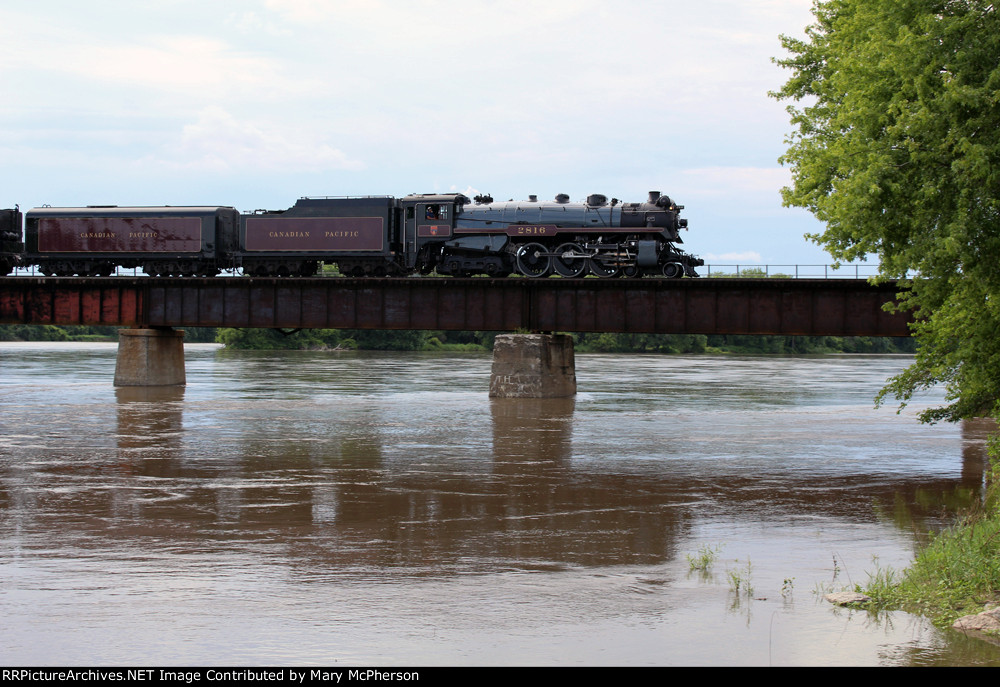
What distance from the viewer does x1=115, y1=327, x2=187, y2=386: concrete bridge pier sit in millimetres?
43281

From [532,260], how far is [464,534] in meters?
25.3

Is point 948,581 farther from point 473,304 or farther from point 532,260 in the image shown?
point 473,304

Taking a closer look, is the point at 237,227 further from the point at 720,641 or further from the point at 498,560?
the point at 720,641

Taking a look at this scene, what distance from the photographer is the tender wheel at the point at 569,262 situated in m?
38.1

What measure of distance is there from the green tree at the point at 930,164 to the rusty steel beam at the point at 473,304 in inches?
821

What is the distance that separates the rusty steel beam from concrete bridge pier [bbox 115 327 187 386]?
1.03 meters

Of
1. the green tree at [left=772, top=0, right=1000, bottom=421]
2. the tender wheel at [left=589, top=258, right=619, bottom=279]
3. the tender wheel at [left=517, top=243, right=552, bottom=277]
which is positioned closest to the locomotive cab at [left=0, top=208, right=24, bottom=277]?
the tender wheel at [left=517, top=243, right=552, bottom=277]

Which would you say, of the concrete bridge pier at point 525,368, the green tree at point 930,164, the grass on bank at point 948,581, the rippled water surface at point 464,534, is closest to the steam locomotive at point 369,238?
the concrete bridge pier at point 525,368

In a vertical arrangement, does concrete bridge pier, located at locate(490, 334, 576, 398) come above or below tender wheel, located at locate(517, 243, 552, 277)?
below

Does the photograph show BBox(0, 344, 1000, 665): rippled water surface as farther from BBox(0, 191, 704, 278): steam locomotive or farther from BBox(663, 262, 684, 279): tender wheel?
BBox(0, 191, 704, 278): steam locomotive

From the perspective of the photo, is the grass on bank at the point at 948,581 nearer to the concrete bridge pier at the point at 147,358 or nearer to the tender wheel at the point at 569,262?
the tender wheel at the point at 569,262

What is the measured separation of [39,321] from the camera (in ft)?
140

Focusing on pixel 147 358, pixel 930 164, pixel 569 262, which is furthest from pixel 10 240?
pixel 930 164

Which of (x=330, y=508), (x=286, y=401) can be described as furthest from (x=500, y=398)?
(x=330, y=508)
